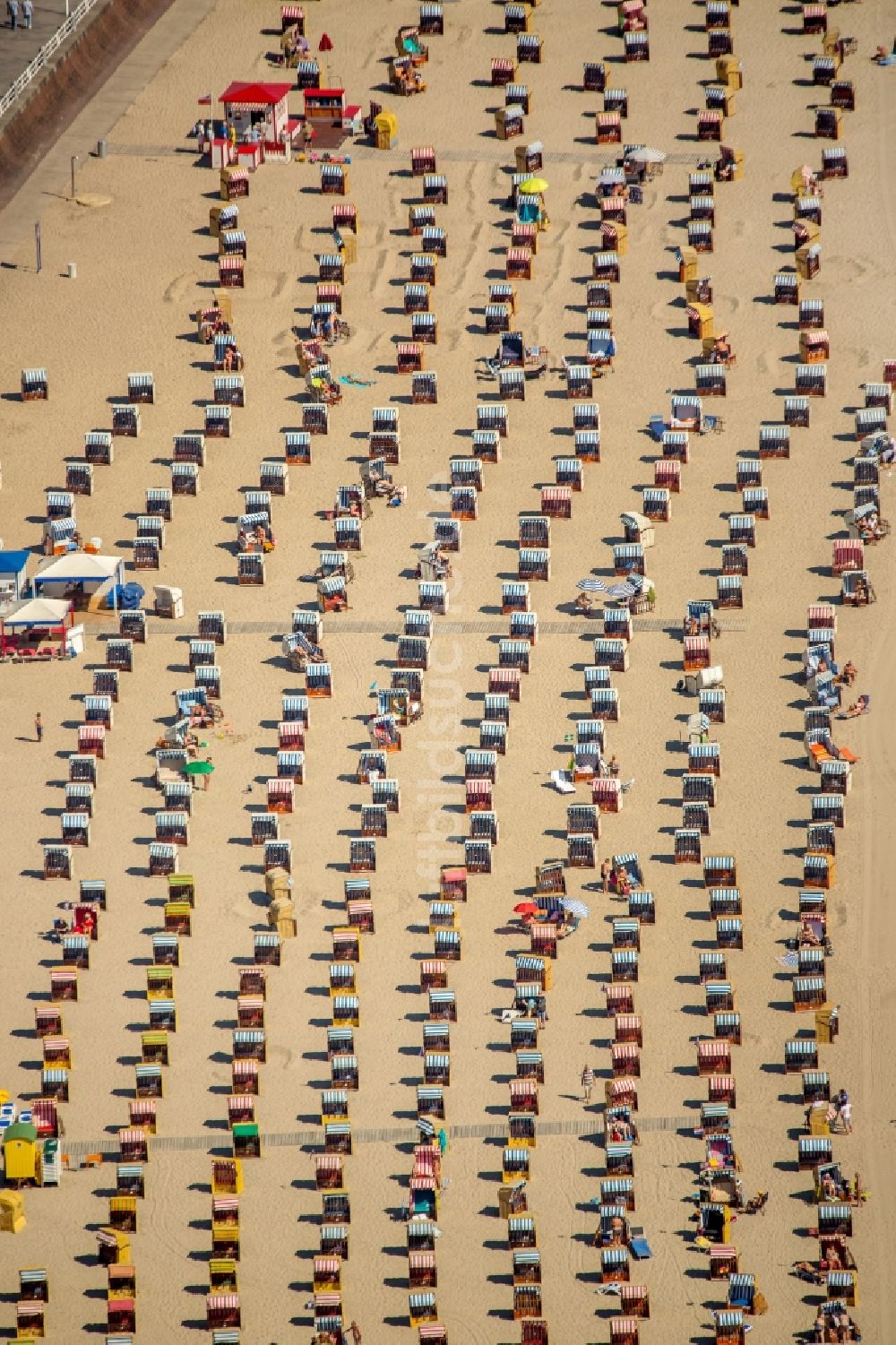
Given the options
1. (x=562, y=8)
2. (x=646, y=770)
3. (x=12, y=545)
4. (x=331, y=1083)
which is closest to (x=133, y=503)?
(x=12, y=545)

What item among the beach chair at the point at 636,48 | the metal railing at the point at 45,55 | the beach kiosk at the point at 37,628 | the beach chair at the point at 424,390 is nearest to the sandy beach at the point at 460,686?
the beach chair at the point at 424,390

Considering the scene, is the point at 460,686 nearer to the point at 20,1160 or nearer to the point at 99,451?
the point at 99,451

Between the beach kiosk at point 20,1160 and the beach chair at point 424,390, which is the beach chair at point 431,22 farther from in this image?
the beach kiosk at point 20,1160

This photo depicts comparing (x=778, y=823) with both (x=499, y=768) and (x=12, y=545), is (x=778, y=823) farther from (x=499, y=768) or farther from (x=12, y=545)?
(x=12, y=545)

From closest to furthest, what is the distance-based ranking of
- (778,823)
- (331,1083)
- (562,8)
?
(331,1083)
(778,823)
(562,8)

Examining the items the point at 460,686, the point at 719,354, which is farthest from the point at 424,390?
the point at 460,686

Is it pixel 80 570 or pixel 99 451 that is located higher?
pixel 99 451

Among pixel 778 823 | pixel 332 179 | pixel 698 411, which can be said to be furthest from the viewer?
pixel 332 179
